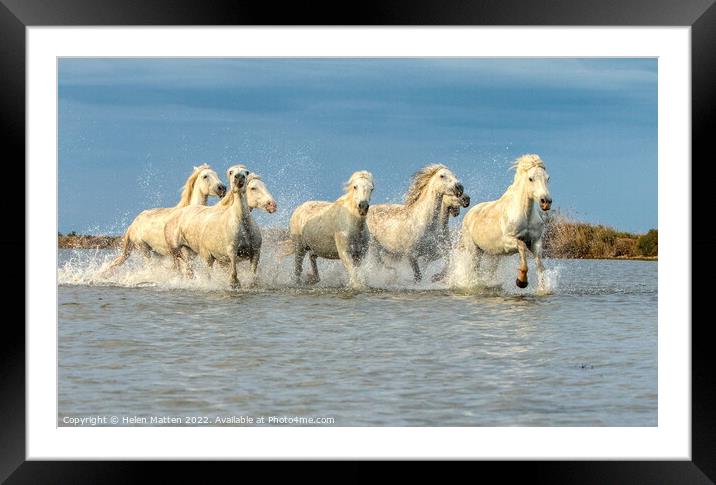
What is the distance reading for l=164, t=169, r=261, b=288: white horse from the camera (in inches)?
577

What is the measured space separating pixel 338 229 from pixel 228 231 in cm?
165

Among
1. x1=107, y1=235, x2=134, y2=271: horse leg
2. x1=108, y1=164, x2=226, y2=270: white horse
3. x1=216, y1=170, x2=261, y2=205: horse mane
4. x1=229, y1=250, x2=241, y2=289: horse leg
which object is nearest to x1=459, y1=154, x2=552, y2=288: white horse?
x1=216, y1=170, x2=261, y2=205: horse mane

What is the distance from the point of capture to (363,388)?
823cm

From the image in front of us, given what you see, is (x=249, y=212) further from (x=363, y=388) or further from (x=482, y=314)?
(x=363, y=388)

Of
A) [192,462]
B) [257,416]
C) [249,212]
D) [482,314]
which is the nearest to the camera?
[192,462]

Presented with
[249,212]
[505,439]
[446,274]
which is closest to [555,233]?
[446,274]

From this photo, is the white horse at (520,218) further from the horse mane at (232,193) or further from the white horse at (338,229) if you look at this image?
the horse mane at (232,193)

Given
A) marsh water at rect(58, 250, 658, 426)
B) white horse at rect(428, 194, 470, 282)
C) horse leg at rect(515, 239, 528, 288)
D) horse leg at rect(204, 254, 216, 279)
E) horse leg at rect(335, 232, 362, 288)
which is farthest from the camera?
white horse at rect(428, 194, 470, 282)

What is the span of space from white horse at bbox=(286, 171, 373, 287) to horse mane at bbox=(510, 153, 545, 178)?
2.07 m

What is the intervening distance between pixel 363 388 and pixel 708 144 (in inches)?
127

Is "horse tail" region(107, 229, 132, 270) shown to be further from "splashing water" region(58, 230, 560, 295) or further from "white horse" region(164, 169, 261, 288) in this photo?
"white horse" region(164, 169, 261, 288)

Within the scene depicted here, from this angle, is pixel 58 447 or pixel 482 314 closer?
pixel 58 447

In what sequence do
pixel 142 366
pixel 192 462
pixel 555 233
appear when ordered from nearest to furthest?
pixel 192 462
pixel 142 366
pixel 555 233

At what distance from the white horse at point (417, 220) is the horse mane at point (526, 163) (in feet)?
5.27
